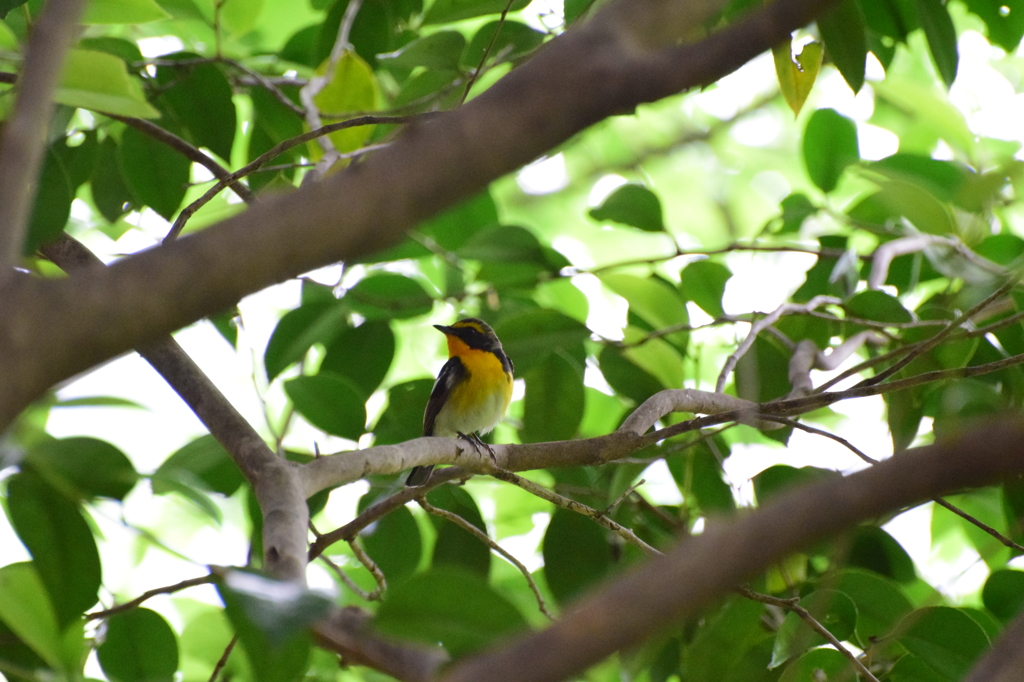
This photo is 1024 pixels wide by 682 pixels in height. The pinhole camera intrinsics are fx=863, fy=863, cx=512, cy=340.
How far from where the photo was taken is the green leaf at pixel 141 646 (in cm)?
180

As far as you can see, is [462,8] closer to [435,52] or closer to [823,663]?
[435,52]

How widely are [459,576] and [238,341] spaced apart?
6.44 ft

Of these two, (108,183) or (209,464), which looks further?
(108,183)

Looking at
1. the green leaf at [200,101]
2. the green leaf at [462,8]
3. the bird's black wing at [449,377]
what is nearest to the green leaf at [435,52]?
the green leaf at [462,8]

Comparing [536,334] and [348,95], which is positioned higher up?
[348,95]

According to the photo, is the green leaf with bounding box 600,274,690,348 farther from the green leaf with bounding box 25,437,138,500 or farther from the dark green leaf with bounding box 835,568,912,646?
the green leaf with bounding box 25,437,138,500

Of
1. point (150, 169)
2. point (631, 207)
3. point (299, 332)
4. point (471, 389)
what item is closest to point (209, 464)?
point (299, 332)

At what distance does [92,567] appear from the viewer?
5.21 feet

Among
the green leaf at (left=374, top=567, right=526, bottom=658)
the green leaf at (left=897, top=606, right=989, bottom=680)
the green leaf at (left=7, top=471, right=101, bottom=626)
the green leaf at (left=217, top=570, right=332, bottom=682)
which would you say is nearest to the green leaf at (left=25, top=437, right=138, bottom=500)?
the green leaf at (left=7, top=471, right=101, bottom=626)

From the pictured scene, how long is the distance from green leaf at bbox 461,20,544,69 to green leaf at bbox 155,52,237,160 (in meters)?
0.75

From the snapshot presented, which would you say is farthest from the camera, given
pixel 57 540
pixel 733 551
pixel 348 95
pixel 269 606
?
pixel 348 95

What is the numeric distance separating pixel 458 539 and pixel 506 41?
60.3 inches

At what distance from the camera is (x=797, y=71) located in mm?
2430

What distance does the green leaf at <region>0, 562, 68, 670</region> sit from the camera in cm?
132
